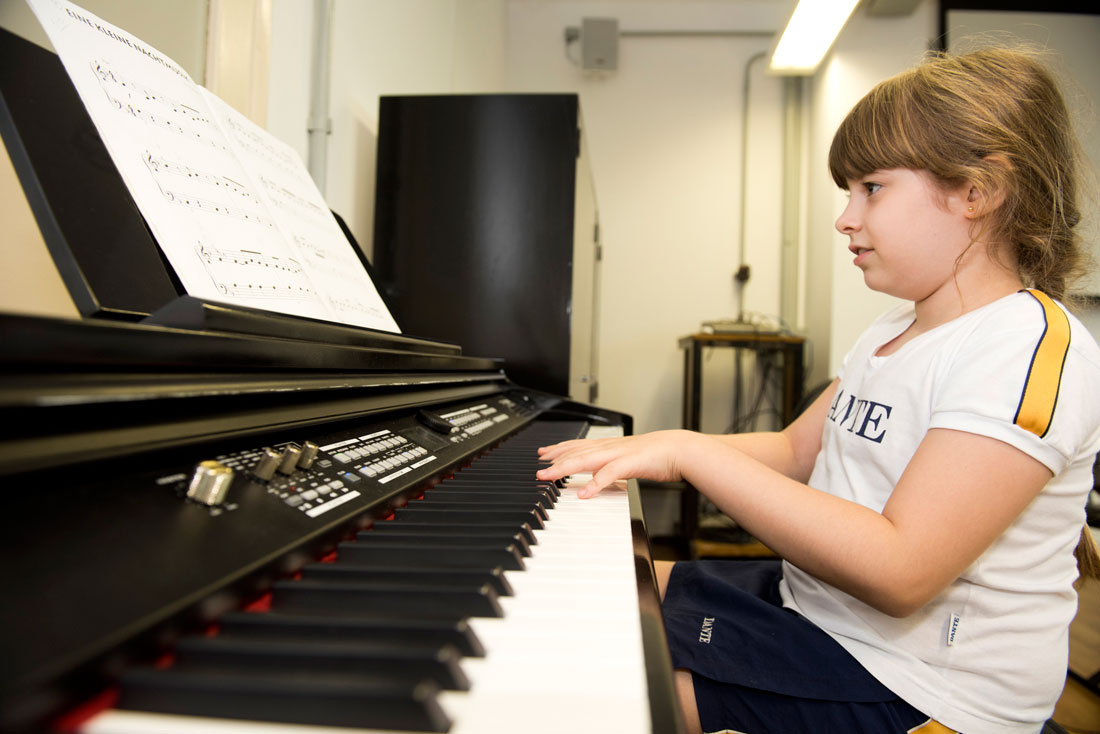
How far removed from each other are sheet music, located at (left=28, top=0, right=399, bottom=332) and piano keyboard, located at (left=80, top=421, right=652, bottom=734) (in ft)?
1.34

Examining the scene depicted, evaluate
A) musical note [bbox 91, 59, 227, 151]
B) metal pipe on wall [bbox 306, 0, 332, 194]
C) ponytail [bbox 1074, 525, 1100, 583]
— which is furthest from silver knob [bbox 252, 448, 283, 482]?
metal pipe on wall [bbox 306, 0, 332, 194]

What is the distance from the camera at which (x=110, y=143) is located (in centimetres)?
69

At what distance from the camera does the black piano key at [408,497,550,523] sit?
2.07 feet

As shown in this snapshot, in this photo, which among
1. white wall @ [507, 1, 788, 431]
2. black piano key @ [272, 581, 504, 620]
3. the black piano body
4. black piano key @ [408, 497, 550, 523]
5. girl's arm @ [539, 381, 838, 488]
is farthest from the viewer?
white wall @ [507, 1, 788, 431]

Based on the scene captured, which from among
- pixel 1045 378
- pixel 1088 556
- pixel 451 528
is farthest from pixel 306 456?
pixel 1088 556

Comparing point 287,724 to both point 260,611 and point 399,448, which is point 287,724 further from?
point 399,448

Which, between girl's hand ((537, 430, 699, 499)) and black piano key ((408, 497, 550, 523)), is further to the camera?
girl's hand ((537, 430, 699, 499))

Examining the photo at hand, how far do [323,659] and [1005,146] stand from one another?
968mm

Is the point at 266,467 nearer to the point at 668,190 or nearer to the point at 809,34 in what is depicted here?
the point at 809,34

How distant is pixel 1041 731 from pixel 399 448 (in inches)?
33.3

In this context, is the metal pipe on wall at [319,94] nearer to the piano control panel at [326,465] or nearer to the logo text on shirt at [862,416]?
the piano control panel at [326,465]

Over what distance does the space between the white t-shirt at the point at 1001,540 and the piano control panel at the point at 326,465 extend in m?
0.49

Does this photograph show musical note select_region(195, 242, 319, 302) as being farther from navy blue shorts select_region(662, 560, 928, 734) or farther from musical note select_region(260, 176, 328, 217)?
navy blue shorts select_region(662, 560, 928, 734)

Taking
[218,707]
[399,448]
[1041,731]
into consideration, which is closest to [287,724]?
[218,707]
